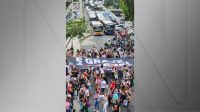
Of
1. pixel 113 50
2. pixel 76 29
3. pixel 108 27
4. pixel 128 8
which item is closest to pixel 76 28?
pixel 76 29

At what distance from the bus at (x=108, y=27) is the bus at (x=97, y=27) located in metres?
0.06

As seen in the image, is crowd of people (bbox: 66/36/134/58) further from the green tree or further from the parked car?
the green tree

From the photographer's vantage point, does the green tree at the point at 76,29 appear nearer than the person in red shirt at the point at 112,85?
Yes

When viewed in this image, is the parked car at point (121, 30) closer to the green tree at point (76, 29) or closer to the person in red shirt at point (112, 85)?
the green tree at point (76, 29)

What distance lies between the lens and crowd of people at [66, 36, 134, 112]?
6426 mm

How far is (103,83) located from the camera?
6469 mm

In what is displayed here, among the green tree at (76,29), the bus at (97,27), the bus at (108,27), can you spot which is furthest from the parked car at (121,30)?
the green tree at (76,29)

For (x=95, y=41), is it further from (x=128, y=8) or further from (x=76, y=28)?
(x=128, y=8)

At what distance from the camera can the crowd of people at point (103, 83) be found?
6.43m

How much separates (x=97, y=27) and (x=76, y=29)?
0.29 m
